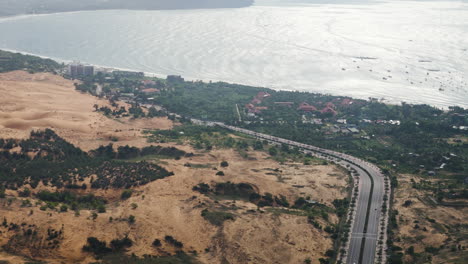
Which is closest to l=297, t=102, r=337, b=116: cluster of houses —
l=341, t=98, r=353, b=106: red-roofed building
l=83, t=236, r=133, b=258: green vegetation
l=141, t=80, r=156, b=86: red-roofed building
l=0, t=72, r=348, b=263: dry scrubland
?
l=341, t=98, r=353, b=106: red-roofed building

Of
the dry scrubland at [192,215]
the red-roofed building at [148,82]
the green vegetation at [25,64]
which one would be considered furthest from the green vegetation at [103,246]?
the green vegetation at [25,64]

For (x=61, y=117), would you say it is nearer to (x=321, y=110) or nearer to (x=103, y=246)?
(x=103, y=246)

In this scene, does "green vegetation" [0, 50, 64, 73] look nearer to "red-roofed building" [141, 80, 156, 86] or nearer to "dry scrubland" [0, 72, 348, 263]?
"red-roofed building" [141, 80, 156, 86]

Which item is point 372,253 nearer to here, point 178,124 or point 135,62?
point 178,124

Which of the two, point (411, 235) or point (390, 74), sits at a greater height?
point (390, 74)

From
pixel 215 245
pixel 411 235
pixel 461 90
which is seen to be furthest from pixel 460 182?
pixel 461 90

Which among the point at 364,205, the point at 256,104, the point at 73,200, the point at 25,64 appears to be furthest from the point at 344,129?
the point at 25,64
